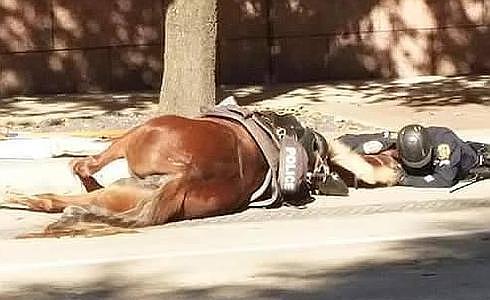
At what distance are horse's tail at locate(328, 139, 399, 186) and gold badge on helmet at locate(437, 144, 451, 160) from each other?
1.31ft

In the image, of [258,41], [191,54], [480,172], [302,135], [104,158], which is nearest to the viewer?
[104,158]

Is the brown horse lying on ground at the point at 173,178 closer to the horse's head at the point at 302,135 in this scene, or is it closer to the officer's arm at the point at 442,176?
the horse's head at the point at 302,135

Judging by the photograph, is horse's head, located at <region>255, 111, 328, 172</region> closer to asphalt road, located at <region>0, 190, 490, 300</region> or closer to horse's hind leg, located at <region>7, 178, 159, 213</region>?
asphalt road, located at <region>0, 190, 490, 300</region>

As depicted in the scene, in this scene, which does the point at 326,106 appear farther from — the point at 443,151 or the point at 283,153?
the point at 283,153

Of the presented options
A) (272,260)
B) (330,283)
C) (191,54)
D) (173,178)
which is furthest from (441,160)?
(330,283)

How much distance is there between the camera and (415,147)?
10648 mm

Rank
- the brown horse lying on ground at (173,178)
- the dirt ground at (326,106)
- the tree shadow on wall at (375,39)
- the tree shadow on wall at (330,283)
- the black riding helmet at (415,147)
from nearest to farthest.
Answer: the tree shadow on wall at (330,283) → the brown horse lying on ground at (173,178) → the black riding helmet at (415,147) → the dirt ground at (326,106) → the tree shadow on wall at (375,39)

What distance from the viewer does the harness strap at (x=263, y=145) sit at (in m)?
9.81

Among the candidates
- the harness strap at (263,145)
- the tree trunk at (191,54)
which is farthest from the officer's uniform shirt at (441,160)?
the tree trunk at (191,54)

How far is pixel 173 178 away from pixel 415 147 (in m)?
2.29

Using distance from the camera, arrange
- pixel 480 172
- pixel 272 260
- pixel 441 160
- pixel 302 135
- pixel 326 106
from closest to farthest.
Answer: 1. pixel 272 260
2. pixel 302 135
3. pixel 441 160
4. pixel 480 172
5. pixel 326 106

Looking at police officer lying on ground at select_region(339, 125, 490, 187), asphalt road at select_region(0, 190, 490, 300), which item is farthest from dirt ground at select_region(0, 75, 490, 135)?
asphalt road at select_region(0, 190, 490, 300)

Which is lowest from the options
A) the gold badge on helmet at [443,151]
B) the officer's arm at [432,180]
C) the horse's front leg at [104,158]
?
the officer's arm at [432,180]

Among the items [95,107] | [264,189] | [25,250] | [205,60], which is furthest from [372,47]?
[25,250]
